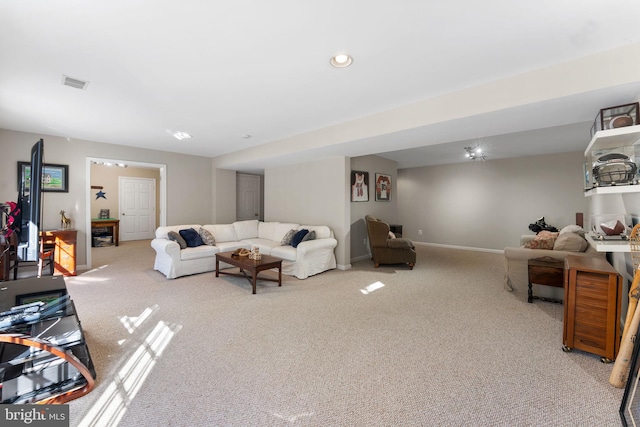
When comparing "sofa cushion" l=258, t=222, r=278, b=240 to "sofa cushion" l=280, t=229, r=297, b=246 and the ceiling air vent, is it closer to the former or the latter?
"sofa cushion" l=280, t=229, r=297, b=246

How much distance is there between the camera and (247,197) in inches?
328

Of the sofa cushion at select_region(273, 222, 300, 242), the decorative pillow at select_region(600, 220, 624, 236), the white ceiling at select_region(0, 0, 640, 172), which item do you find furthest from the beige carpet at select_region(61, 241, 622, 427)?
the white ceiling at select_region(0, 0, 640, 172)

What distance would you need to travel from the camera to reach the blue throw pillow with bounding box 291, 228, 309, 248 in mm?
4828

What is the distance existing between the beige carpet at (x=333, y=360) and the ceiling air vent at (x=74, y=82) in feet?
7.89

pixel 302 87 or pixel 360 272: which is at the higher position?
pixel 302 87

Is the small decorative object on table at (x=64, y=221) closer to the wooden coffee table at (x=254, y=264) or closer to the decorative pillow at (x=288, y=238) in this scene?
the wooden coffee table at (x=254, y=264)

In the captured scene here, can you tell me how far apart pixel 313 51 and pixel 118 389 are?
2771 millimetres

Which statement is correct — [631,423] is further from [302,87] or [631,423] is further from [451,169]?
[451,169]

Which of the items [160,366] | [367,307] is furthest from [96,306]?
[367,307]

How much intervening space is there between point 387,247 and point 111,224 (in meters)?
7.58

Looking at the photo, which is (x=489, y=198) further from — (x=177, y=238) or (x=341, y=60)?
(x=177, y=238)

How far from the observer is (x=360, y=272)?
16.2 ft

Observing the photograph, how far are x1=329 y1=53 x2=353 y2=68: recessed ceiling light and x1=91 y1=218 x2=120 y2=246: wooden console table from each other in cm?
817

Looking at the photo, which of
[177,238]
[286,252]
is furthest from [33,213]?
[286,252]
